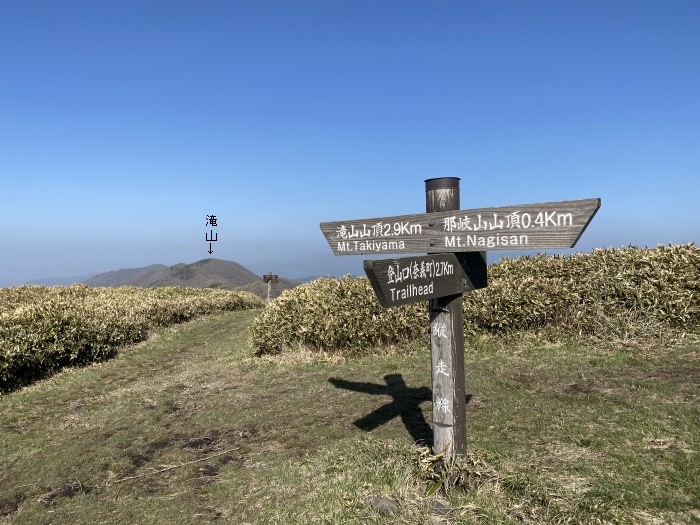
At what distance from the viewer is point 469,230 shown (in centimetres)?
402

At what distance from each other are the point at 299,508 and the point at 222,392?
5.03 metres

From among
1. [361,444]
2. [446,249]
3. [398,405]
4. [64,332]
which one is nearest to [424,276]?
[446,249]

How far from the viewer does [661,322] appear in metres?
9.44

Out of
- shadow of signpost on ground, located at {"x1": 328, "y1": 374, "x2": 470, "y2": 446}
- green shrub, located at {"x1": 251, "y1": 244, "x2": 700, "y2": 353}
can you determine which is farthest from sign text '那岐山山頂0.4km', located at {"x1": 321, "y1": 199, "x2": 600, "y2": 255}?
green shrub, located at {"x1": 251, "y1": 244, "x2": 700, "y2": 353}

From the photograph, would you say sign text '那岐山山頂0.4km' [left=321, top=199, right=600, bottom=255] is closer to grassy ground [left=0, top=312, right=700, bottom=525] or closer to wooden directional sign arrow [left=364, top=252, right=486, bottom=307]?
wooden directional sign arrow [left=364, top=252, right=486, bottom=307]

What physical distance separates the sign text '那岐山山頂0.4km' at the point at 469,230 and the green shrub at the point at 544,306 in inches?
247

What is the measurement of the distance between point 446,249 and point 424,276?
377mm

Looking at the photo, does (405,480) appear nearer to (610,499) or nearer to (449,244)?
(610,499)

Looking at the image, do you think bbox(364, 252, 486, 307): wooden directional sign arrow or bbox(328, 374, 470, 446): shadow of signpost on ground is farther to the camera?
bbox(328, 374, 470, 446): shadow of signpost on ground

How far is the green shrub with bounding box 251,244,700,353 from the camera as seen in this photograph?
9.56m

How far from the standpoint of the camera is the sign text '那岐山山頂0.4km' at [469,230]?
11.6 feet

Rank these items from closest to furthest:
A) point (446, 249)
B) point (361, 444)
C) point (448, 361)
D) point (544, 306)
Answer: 1. point (446, 249)
2. point (448, 361)
3. point (361, 444)
4. point (544, 306)

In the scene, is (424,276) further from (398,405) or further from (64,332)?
(64,332)

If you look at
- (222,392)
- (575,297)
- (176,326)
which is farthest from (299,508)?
(176,326)
